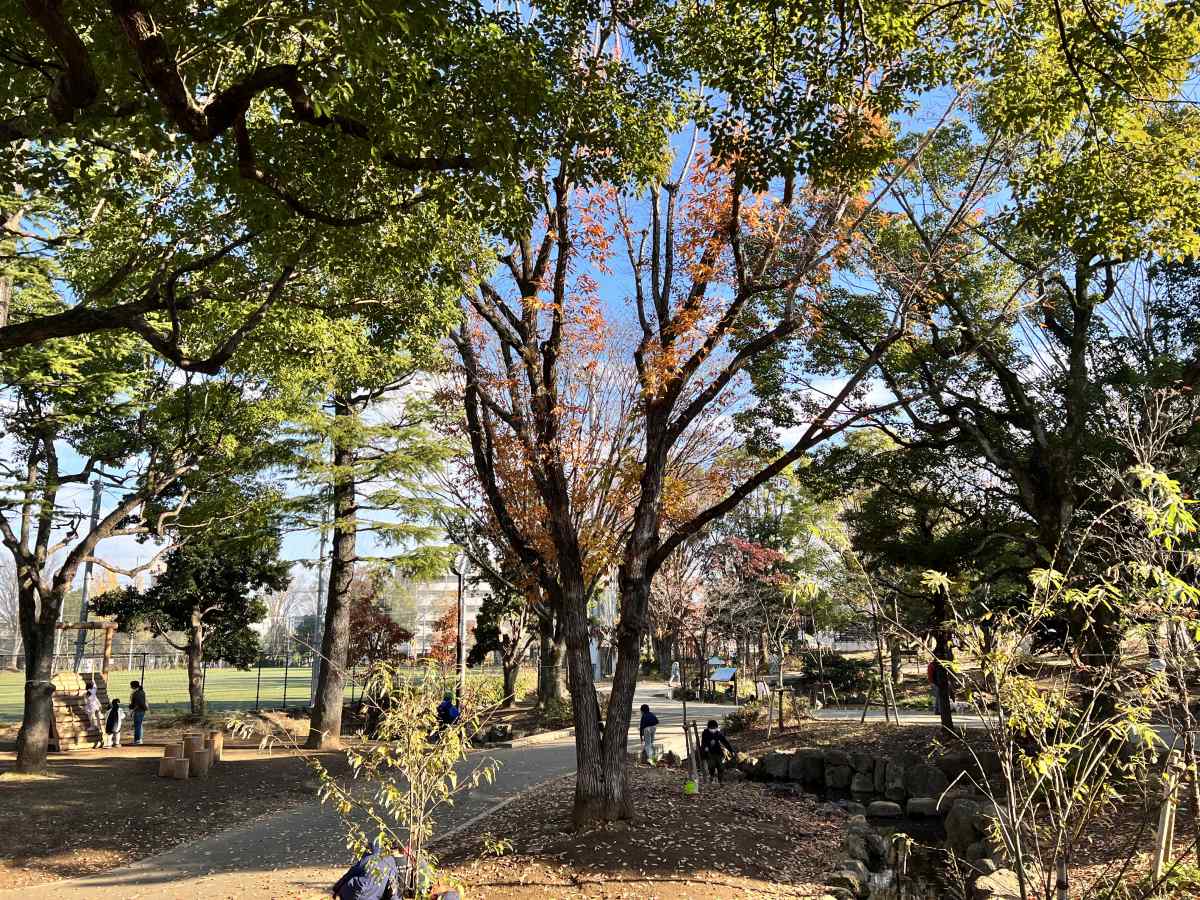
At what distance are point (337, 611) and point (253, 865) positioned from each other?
808 cm

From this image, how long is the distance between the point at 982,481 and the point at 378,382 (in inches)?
479

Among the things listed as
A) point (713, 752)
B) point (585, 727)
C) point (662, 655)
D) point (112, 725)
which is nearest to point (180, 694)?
point (112, 725)

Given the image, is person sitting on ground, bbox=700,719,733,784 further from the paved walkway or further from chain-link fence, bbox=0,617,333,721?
chain-link fence, bbox=0,617,333,721

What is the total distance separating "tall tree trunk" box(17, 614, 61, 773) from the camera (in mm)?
11812

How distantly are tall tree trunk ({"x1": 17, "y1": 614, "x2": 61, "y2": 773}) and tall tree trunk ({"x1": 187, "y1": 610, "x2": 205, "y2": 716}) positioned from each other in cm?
811

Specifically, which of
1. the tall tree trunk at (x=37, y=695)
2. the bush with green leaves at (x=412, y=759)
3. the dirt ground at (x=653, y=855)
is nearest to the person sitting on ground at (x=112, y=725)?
the tall tree trunk at (x=37, y=695)

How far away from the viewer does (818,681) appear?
25.7 metres

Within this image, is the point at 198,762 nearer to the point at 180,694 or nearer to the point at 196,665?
the point at 196,665

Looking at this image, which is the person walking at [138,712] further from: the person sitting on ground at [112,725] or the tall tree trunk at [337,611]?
the tall tree trunk at [337,611]

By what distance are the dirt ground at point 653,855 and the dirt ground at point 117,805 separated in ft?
12.6

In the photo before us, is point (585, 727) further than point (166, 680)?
No

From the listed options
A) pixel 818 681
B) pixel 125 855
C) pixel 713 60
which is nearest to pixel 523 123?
pixel 713 60

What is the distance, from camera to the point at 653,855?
281 inches

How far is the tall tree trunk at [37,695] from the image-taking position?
1181 cm
